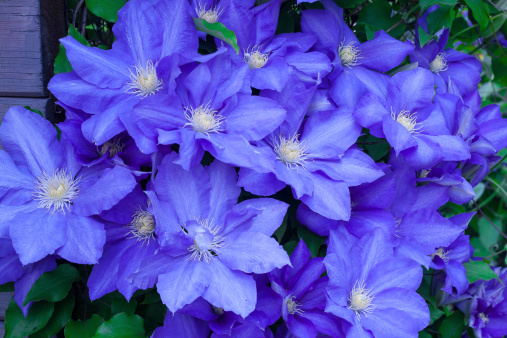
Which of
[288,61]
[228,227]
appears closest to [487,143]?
[288,61]

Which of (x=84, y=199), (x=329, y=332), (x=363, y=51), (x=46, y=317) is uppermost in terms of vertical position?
(x=363, y=51)

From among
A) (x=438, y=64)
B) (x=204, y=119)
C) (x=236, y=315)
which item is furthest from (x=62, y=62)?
(x=438, y=64)

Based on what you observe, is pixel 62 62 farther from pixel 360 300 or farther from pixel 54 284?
pixel 360 300

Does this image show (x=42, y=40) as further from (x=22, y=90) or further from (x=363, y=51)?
(x=363, y=51)

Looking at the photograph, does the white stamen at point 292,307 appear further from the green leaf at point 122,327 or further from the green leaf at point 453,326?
the green leaf at point 453,326

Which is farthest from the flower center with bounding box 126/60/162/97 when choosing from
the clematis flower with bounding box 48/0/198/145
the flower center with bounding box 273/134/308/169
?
the flower center with bounding box 273/134/308/169

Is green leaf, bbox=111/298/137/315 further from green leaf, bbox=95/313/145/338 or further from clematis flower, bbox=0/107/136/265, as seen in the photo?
clematis flower, bbox=0/107/136/265
